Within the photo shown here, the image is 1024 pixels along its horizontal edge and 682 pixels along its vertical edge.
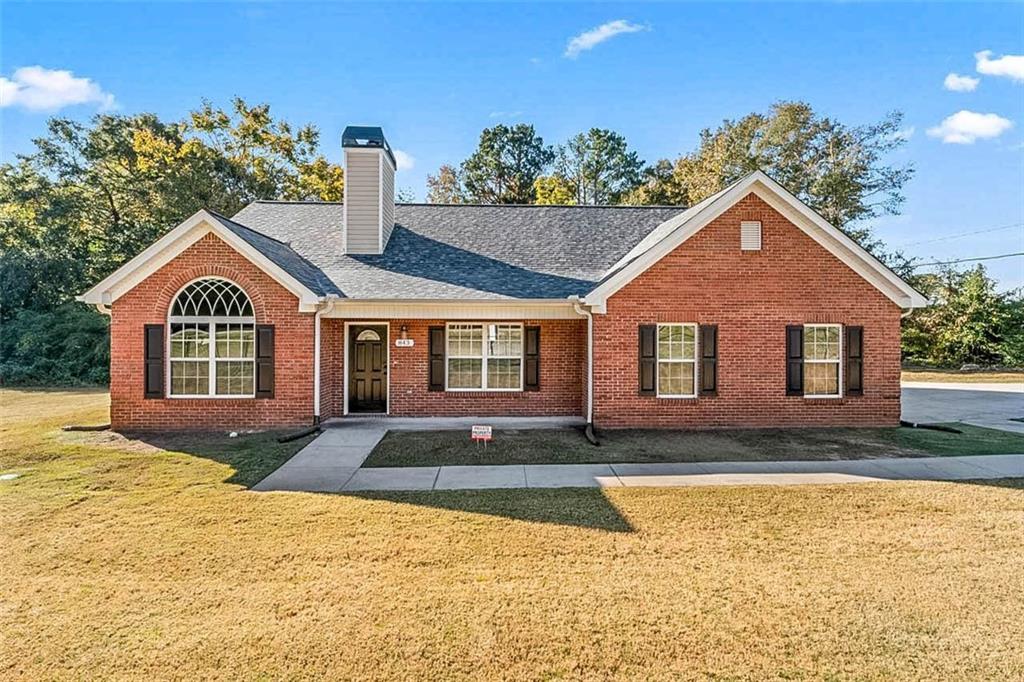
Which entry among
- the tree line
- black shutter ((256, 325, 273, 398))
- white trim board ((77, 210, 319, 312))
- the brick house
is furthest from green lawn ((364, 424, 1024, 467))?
the tree line

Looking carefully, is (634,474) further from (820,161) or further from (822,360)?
(820,161)

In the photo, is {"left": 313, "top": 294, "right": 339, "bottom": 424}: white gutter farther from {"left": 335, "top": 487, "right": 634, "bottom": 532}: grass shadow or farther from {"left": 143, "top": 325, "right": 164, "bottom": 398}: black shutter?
{"left": 335, "top": 487, "right": 634, "bottom": 532}: grass shadow

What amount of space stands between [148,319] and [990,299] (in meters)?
38.5

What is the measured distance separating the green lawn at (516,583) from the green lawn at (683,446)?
1.81 meters

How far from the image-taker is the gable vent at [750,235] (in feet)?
36.7

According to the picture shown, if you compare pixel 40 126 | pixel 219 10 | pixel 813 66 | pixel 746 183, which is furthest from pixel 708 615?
pixel 40 126

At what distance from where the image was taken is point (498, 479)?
7.48 metres

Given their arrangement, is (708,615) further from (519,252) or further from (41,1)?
(41,1)

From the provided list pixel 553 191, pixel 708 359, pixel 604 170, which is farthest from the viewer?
pixel 604 170

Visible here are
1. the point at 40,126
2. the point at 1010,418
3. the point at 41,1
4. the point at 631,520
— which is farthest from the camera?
the point at 40,126

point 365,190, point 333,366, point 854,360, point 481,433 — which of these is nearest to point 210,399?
point 333,366

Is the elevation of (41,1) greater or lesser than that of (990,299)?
greater

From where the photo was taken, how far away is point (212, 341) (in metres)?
11.0

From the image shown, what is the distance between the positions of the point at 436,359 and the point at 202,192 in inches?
867
